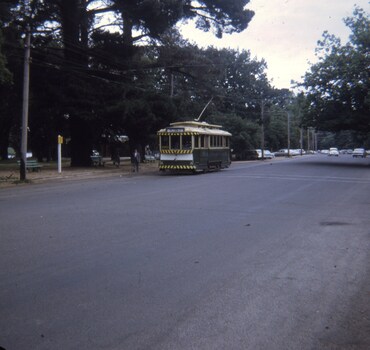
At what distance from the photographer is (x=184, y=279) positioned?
5.94 meters

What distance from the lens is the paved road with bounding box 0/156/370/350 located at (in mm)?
4199

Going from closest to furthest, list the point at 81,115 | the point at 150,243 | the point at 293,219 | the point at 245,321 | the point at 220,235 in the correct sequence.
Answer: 1. the point at 245,321
2. the point at 150,243
3. the point at 220,235
4. the point at 293,219
5. the point at 81,115

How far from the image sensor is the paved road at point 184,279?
4199 millimetres

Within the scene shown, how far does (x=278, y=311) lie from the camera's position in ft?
15.8

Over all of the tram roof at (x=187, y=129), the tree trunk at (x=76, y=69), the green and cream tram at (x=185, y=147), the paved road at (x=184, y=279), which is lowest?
the paved road at (x=184, y=279)

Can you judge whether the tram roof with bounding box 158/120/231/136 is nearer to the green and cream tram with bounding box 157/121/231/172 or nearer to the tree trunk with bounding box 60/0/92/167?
the green and cream tram with bounding box 157/121/231/172

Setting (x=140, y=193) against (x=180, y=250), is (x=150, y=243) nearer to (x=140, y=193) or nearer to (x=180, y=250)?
(x=180, y=250)

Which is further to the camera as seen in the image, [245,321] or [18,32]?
[18,32]

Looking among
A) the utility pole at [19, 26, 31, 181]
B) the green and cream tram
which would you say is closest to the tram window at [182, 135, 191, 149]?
the green and cream tram

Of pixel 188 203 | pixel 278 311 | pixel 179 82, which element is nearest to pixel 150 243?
pixel 278 311

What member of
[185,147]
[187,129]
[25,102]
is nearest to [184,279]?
[25,102]

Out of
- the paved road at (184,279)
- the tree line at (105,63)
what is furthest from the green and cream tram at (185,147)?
the paved road at (184,279)

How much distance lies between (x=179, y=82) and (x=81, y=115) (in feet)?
66.5

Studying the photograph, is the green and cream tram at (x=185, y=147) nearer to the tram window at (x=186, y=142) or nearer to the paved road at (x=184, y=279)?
the tram window at (x=186, y=142)
